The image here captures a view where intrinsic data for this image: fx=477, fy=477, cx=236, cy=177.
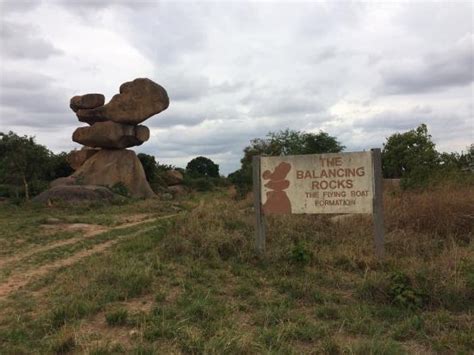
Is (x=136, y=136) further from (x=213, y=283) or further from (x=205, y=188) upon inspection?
(x=213, y=283)

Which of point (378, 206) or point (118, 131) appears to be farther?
point (118, 131)

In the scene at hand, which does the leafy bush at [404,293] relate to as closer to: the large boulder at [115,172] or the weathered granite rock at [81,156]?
the large boulder at [115,172]

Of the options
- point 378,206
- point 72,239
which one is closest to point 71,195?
Result: point 72,239

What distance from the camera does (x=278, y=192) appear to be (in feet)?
27.8

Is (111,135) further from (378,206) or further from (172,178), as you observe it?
(378,206)

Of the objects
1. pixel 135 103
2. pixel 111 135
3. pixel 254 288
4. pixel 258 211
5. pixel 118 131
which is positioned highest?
pixel 135 103

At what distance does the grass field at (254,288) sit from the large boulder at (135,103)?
1870 centimetres

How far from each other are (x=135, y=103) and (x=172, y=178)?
553 inches

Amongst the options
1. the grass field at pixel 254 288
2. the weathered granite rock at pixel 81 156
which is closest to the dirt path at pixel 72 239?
the grass field at pixel 254 288

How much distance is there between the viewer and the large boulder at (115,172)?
28750 millimetres

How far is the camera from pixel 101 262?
814 cm

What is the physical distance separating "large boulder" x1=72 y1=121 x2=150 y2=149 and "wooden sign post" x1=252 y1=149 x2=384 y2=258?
21860 mm

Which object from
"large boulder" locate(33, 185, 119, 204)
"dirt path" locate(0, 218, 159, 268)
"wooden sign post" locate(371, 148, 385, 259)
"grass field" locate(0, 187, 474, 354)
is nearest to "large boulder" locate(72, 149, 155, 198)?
"large boulder" locate(33, 185, 119, 204)

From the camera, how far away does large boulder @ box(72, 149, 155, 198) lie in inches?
1132
